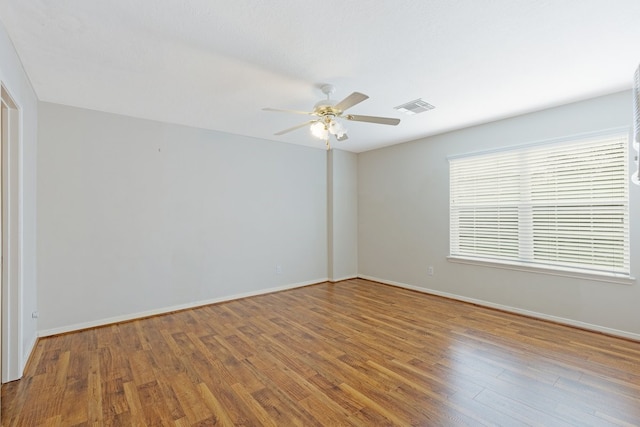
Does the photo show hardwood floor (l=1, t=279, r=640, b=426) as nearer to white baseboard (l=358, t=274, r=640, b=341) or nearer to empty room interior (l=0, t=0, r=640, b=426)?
empty room interior (l=0, t=0, r=640, b=426)

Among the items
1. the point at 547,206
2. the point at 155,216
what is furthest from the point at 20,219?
the point at 547,206

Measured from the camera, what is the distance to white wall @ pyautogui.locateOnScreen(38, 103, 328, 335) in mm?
3174

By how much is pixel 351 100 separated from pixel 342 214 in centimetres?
346

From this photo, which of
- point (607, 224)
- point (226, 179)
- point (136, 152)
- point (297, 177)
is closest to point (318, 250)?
point (297, 177)

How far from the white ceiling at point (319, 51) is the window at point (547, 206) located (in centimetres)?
66

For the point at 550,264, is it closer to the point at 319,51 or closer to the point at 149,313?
the point at 319,51

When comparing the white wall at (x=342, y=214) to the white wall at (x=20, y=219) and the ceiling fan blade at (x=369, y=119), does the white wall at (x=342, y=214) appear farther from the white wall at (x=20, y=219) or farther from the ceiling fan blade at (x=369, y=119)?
the white wall at (x=20, y=219)

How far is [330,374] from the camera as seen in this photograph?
2.32 metres

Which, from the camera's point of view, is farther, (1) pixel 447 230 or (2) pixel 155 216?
(1) pixel 447 230

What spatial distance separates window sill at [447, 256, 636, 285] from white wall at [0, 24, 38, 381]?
15.6ft

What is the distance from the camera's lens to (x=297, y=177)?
16.9ft

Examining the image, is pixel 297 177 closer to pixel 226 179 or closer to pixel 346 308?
pixel 226 179

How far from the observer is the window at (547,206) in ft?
10.1

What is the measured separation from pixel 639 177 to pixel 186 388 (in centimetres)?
331
